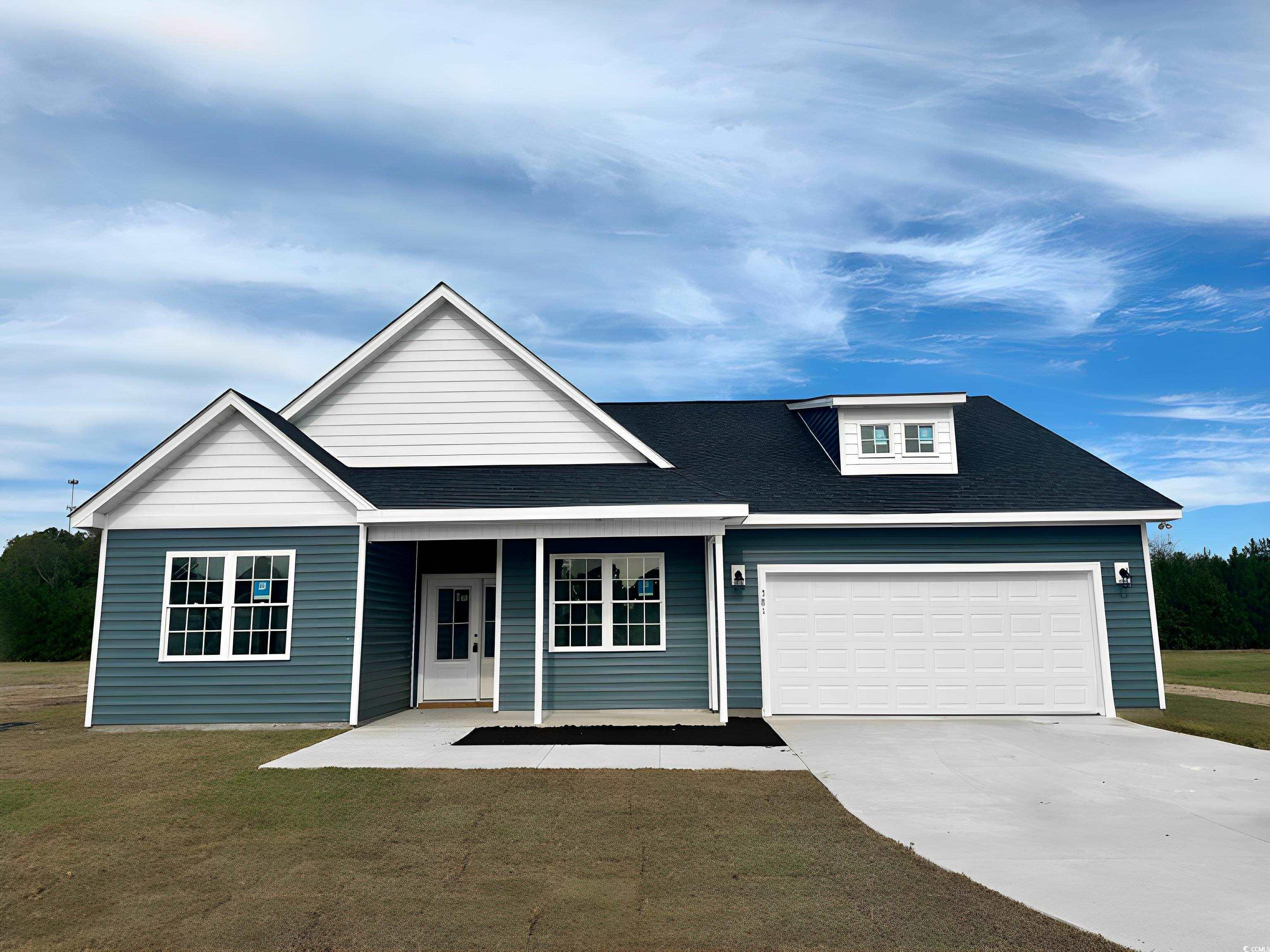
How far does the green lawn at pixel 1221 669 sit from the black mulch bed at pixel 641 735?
13.1 meters

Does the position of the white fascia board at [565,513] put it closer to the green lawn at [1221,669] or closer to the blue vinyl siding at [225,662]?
the blue vinyl siding at [225,662]

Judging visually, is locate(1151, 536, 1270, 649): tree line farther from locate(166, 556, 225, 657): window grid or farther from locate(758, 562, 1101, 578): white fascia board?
locate(166, 556, 225, 657): window grid

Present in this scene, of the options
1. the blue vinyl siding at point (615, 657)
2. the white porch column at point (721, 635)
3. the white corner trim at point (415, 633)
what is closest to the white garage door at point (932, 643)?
the white porch column at point (721, 635)

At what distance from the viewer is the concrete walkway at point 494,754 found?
8.70m

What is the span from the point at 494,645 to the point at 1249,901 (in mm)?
10584

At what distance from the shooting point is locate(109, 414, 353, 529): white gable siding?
11797 mm

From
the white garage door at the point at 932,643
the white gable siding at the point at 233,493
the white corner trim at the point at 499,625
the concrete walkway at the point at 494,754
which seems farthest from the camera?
the white corner trim at the point at 499,625

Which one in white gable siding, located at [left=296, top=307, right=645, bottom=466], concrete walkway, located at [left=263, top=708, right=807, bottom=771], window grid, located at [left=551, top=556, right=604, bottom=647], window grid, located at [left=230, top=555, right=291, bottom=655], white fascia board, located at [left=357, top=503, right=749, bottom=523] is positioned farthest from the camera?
white gable siding, located at [left=296, top=307, right=645, bottom=466]

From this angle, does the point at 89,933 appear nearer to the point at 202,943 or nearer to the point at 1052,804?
the point at 202,943

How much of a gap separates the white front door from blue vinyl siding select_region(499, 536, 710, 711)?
115 cm

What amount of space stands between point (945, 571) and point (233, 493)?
36.9ft

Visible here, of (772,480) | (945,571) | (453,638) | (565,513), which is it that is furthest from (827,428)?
(453,638)

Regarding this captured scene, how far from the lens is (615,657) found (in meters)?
12.7

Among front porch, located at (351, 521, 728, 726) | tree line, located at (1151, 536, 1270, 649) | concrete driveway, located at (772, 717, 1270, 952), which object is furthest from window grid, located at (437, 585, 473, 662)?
tree line, located at (1151, 536, 1270, 649)
